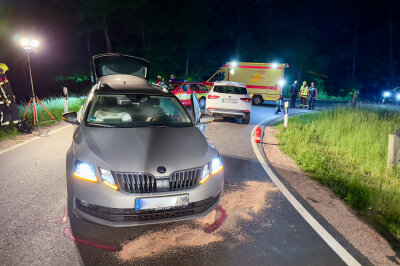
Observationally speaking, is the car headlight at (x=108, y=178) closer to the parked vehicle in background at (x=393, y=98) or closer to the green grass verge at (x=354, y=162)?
the green grass verge at (x=354, y=162)

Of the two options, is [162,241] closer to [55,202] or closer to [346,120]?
[55,202]

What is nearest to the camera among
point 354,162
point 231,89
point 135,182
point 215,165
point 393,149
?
point 135,182

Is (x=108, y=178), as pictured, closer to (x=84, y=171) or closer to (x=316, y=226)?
(x=84, y=171)

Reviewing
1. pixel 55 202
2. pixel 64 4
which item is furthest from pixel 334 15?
pixel 55 202

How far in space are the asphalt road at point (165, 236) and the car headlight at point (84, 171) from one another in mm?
758

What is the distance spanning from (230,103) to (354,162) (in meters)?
6.80

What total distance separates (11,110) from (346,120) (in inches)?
469

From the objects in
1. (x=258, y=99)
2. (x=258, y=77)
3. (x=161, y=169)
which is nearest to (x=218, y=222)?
(x=161, y=169)

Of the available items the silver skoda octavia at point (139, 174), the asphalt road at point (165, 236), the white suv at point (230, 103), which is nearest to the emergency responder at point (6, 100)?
the asphalt road at point (165, 236)

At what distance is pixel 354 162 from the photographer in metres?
6.96

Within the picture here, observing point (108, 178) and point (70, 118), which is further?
point (70, 118)

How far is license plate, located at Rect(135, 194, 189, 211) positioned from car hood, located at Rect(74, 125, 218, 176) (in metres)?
0.27

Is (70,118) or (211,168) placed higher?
(70,118)

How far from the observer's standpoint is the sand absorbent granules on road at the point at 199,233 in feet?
10.5
